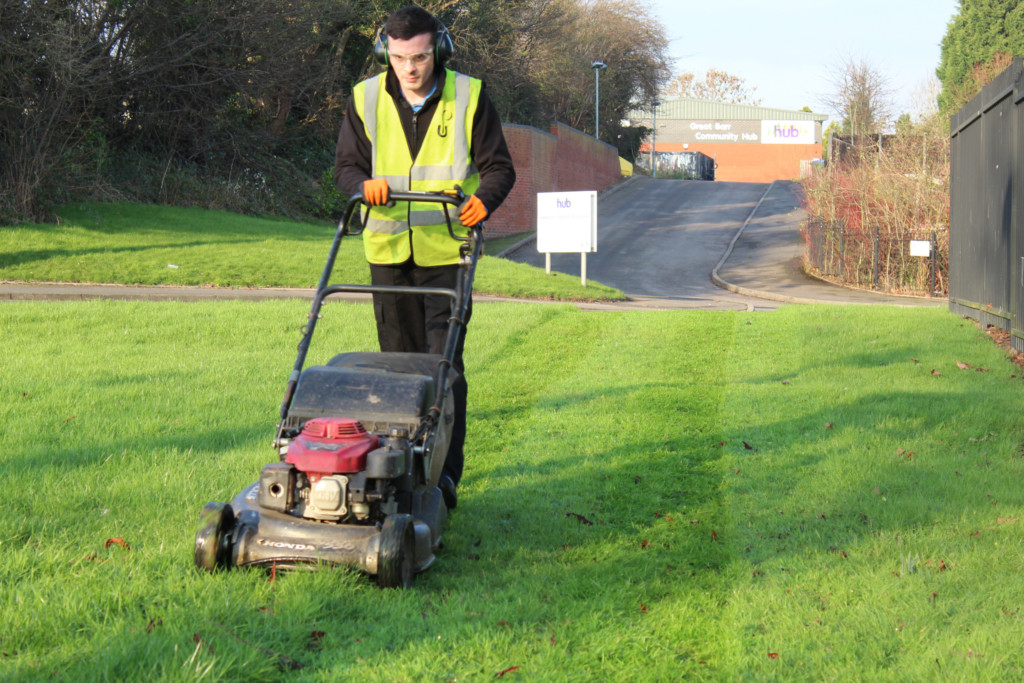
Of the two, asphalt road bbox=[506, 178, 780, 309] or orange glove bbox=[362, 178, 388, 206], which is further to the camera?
asphalt road bbox=[506, 178, 780, 309]

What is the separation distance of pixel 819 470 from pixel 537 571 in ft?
7.04

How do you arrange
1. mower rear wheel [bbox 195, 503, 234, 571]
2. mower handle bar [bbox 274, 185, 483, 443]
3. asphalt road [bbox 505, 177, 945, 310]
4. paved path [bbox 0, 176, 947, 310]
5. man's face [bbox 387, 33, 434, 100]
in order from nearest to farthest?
mower rear wheel [bbox 195, 503, 234, 571] < mower handle bar [bbox 274, 185, 483, 443] < man's face [bbox 387, 33, 434, 100] < paved path [bbox 0, 176, 947, 310] < asphalt road [bbox 505, 177, 945, 310]

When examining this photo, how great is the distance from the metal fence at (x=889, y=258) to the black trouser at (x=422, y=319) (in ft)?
62.4

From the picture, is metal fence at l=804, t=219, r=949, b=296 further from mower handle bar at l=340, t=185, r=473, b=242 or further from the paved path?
mower handle bar at l=340, t=185, r=473, b=242

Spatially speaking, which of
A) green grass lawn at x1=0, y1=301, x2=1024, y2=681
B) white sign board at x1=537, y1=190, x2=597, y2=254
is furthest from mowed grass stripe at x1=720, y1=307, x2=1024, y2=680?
white sign board at x1=537, y1=190, x2=597, y2=254

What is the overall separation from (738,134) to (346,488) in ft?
282

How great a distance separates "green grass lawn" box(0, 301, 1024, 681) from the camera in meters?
2.91

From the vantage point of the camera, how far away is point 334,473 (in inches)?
127

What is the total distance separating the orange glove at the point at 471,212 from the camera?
3.94m

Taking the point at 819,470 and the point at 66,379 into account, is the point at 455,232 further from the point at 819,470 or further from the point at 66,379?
the point at 66,379

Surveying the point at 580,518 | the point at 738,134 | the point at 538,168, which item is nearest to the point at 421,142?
the point at 580,518

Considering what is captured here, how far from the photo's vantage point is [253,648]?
279cm

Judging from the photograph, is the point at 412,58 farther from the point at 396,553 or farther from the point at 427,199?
the point at 396,553

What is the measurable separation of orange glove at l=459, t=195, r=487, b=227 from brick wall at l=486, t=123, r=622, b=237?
29.3 metres
